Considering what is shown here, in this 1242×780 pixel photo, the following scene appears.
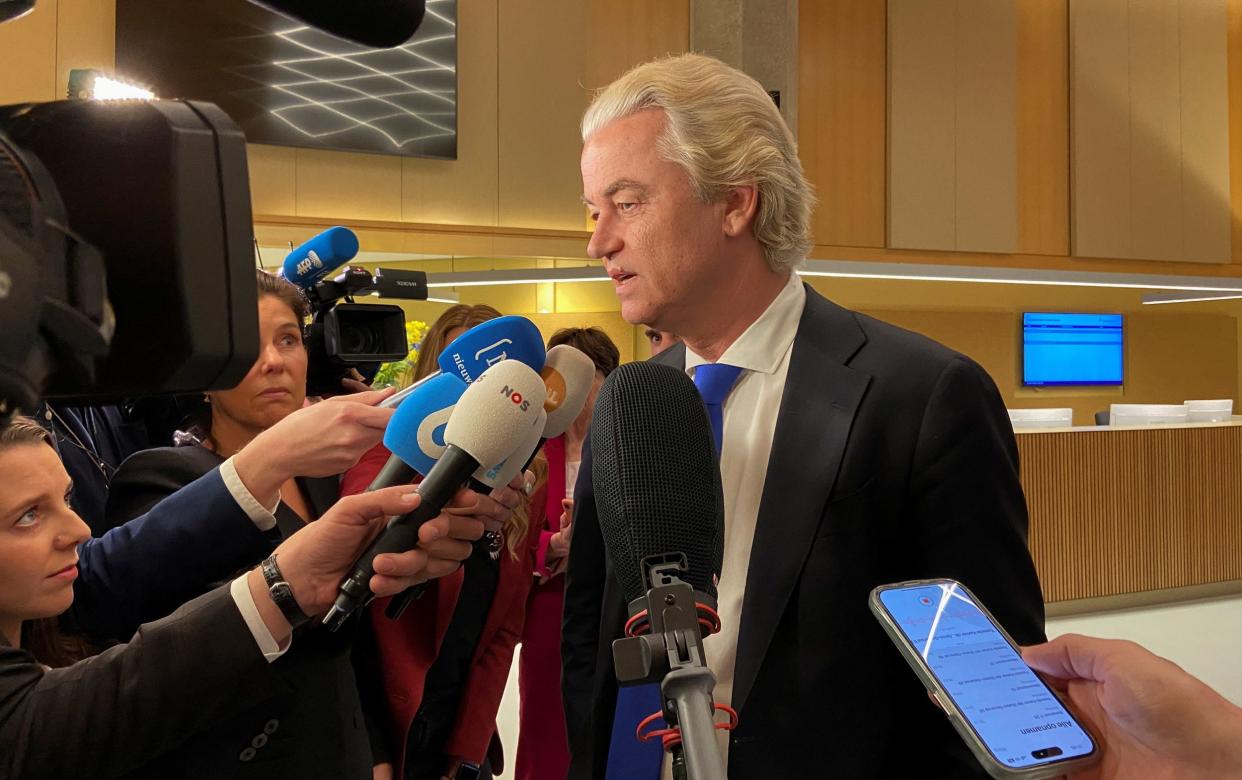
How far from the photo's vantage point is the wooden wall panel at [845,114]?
794 cm

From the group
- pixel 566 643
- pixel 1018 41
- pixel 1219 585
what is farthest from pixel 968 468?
pixel 1018 41

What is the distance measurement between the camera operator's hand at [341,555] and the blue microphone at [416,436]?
0.07 metres

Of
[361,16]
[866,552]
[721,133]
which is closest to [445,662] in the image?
[866,552]

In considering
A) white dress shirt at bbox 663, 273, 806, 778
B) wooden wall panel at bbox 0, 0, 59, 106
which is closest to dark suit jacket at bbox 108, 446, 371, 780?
white dress shirt at bbox 663, 273, 806, 778

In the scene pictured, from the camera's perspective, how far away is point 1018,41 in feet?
28.6

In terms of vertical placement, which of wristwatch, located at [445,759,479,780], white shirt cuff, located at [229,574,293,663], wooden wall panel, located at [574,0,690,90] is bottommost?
wristwatch, located at [445,759,479,780]

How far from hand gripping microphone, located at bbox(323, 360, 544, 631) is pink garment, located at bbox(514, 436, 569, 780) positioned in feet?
4.05

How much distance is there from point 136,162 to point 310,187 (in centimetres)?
618

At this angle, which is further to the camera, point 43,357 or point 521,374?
point 521,374

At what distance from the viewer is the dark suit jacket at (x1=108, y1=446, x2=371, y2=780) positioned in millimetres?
1230

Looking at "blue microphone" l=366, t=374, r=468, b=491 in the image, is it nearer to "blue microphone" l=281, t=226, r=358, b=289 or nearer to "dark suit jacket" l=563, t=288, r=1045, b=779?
"dark suit jacket" l=563, t=288, r=1045, b=779

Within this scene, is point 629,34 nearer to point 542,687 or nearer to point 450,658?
point 542,687

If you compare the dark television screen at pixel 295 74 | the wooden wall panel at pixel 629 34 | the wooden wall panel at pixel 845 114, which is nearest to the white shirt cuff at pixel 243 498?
the dark television screen at pixel 295 74

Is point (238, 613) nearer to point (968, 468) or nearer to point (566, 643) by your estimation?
point (566, 643)
